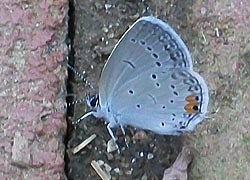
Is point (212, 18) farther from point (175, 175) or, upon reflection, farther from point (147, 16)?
point (175, 175)

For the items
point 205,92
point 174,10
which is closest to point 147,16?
point 174,10

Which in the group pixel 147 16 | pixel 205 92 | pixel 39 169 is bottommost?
pixel 39 169

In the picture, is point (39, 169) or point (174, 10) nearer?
point (39, 169)

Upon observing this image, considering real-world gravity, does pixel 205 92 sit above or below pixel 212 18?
below

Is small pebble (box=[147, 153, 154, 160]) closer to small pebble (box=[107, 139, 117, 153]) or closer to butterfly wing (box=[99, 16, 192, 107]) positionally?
small pebble (box=[107, 139, 117, 153])

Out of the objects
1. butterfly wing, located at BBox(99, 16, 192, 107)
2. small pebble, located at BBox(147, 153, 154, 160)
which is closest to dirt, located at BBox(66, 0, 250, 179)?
small pebble, located at BBox(147, 153, 154, 160)

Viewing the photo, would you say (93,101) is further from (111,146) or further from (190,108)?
(190,108)

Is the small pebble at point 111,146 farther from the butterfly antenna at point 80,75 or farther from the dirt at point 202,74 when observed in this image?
the butterfly antenna at point 80,75

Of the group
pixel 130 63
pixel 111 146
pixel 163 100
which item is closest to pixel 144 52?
pixel 130 63
